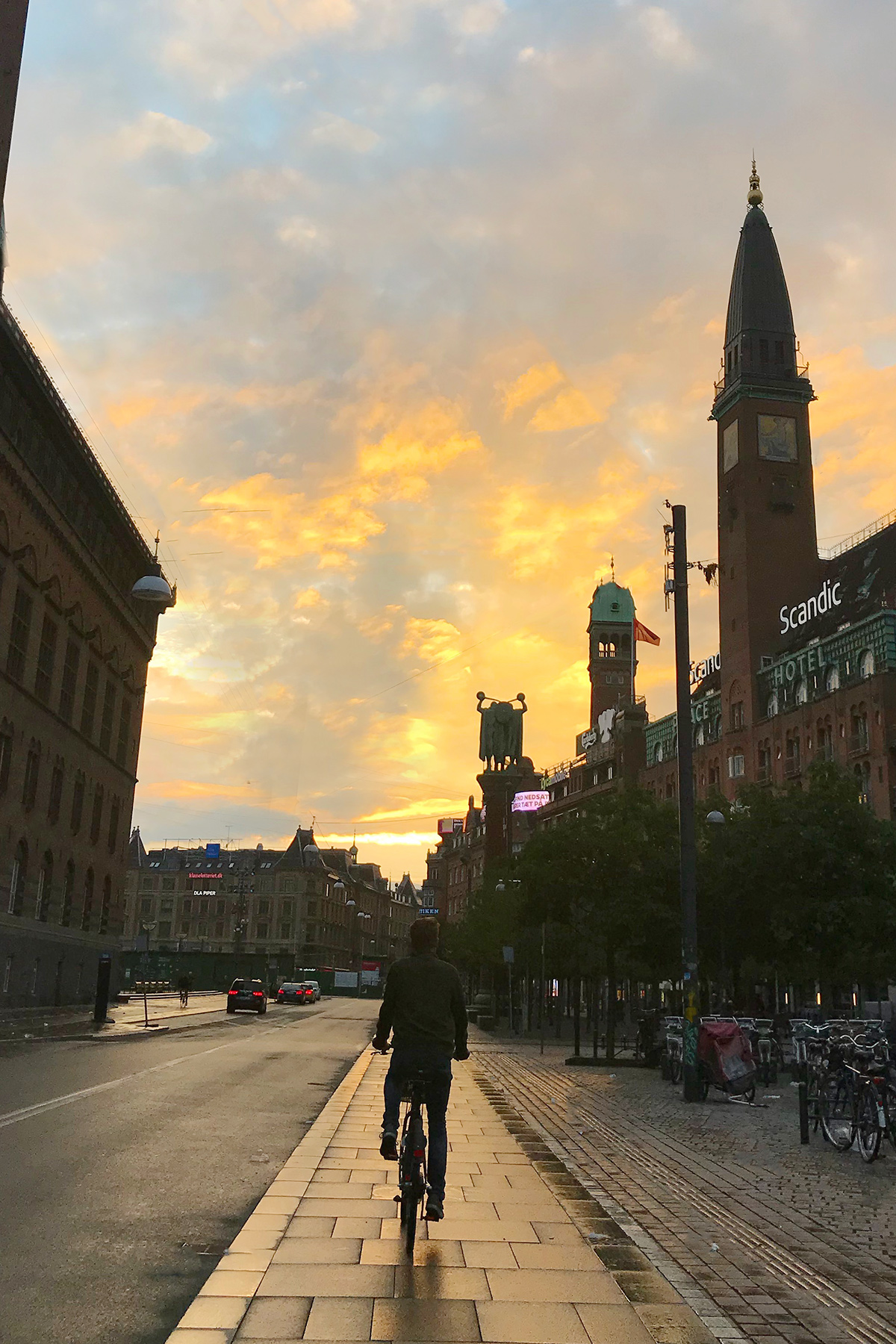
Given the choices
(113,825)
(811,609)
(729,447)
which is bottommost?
(113,825)

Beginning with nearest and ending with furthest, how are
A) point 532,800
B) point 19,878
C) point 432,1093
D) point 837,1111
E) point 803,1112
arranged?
point 432,1093 < point 837,1111 < point 803,1112 < point 19,878 < point 532,800

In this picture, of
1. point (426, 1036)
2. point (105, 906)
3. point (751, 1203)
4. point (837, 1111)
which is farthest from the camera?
point (105, 906)

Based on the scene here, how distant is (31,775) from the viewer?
43.1m

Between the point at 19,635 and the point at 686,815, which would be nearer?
the point at 686,815

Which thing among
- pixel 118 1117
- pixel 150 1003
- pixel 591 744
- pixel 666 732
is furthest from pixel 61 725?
pixel 591 744

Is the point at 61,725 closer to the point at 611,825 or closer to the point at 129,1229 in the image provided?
the point at 611,825

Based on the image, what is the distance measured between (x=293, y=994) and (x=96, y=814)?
32.4 m

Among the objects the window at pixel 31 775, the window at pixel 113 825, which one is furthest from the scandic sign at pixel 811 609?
the window at pixel 31 775

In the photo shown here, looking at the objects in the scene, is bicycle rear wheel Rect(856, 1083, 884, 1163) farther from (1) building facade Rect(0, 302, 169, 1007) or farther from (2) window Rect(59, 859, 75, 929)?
(2) window Rect(59, 859, 75, 929)

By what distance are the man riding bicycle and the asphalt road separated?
1.44 m

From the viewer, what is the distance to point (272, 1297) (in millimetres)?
5895

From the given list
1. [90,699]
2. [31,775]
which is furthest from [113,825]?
[31,775]

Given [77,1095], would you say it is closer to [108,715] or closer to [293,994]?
[108,715]

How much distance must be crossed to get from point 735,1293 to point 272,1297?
8.78 feet
